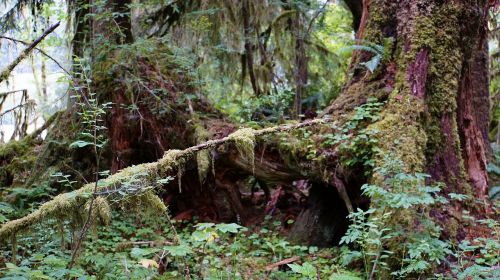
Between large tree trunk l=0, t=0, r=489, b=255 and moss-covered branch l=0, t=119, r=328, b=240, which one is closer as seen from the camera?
moss-covered branch l=0, t=119, r=328, b=240

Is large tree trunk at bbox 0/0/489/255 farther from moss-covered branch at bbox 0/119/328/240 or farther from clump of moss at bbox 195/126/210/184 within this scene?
moss-covered branch at bbox 0/119/328/240

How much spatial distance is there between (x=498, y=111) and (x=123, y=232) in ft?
35.2

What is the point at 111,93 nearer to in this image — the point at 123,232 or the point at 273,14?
the point at 123,232

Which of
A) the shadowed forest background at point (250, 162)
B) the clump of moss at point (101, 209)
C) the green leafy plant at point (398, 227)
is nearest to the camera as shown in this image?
the clump of moss at point (101, 209)

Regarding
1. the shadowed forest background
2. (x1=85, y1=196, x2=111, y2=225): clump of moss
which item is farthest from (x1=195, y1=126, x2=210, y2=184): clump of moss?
(x1=85, y1=196, x2=111, y2=225): clump of moss

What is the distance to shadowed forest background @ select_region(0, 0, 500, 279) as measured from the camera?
10.5ft

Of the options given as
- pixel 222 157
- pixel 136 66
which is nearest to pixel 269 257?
pixel 222 157

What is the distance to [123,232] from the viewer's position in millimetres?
5746

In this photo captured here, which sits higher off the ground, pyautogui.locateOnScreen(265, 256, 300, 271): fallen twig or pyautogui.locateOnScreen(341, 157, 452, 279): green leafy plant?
pyautogui.locateOnScreen(341, 157, 452, 279): green leafy plant

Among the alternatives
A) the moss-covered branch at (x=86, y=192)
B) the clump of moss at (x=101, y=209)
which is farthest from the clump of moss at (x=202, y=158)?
the clump of moss at (x=101, y=209)

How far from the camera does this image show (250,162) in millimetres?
5477

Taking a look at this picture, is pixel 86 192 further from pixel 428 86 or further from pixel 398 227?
pixel 428 86

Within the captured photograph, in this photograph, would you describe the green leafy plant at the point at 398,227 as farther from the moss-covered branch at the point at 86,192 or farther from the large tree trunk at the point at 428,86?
the moss-covered branch at the point at 86,192

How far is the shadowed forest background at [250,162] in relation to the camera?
10.5ft
